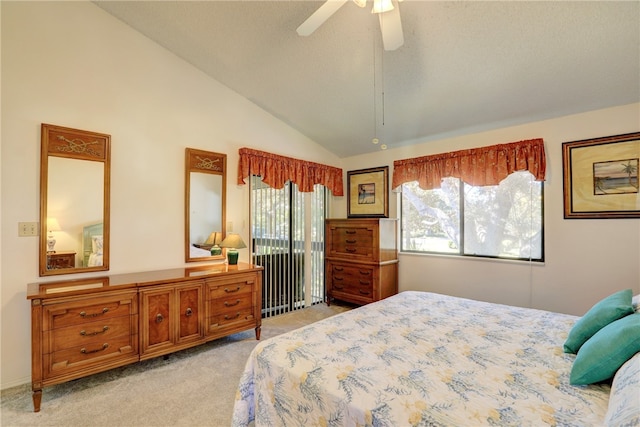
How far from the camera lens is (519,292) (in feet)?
10.6

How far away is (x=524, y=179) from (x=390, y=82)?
1842 mm

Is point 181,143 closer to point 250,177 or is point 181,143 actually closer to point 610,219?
point 250,177

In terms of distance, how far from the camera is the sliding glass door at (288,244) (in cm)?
381

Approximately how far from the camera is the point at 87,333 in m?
2.14

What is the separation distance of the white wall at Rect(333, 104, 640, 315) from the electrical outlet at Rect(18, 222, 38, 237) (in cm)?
414

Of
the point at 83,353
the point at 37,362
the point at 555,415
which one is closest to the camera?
the point at 555,415

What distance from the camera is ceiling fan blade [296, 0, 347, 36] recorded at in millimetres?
1621

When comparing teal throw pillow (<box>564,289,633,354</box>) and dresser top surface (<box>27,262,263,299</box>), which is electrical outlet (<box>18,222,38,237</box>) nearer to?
dresser top surface (<box>27,262,263,299</box>)

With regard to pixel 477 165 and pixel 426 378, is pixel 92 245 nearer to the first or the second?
pixel 426 378

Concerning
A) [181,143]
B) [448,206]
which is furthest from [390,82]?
[181,143]

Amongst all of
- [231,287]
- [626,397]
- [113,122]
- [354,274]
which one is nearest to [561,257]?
[354,274]

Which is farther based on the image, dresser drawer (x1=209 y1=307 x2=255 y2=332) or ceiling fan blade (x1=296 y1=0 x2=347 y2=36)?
dresser drawer (x1=209 y1=307 x2=255 y2=332)

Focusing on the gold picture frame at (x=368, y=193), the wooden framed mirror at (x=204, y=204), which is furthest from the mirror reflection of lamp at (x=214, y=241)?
the gold picture frame at (x=368, y=193)

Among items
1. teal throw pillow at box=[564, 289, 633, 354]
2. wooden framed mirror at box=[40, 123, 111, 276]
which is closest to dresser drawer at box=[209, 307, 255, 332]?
wooden framed mirror at box=[40, 123, 111, 276]
